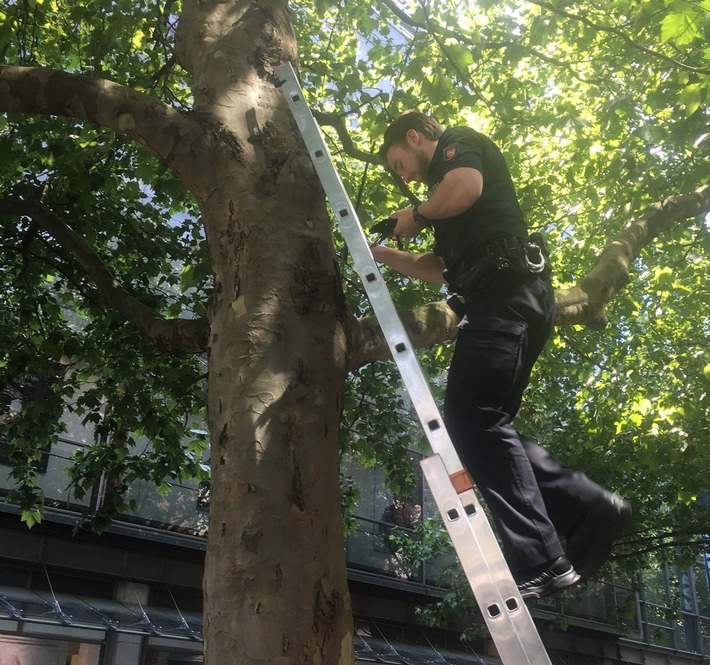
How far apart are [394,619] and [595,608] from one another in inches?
317

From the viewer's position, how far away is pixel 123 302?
237 inches

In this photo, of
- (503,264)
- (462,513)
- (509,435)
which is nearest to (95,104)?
(503,264)

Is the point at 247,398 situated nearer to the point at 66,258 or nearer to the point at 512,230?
the point at 512,230

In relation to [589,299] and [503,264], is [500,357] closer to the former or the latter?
[503,264]

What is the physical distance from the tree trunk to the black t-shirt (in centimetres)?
53

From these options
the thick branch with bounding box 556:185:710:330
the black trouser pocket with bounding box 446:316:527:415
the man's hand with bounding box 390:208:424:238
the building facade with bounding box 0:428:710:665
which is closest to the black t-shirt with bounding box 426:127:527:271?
the man's hand with bounding box 390:208:424:238

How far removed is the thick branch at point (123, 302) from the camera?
17.1ft

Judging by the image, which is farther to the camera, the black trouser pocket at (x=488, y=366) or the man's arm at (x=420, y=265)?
the man's arm at (x=420, y=265)

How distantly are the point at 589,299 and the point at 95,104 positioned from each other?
3.52 m

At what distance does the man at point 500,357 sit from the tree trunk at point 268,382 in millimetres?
509

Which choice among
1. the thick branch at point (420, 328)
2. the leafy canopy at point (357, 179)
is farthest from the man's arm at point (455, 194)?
the leafy canopy at point (357, 179)

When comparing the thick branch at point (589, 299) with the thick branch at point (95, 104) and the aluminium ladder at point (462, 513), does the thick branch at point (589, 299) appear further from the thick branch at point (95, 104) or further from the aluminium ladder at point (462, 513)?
the thick branch at point (95, 104)

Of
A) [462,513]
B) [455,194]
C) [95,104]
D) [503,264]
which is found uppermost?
[95,104]

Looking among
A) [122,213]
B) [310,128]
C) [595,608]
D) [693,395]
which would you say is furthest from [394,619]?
[310,128]
